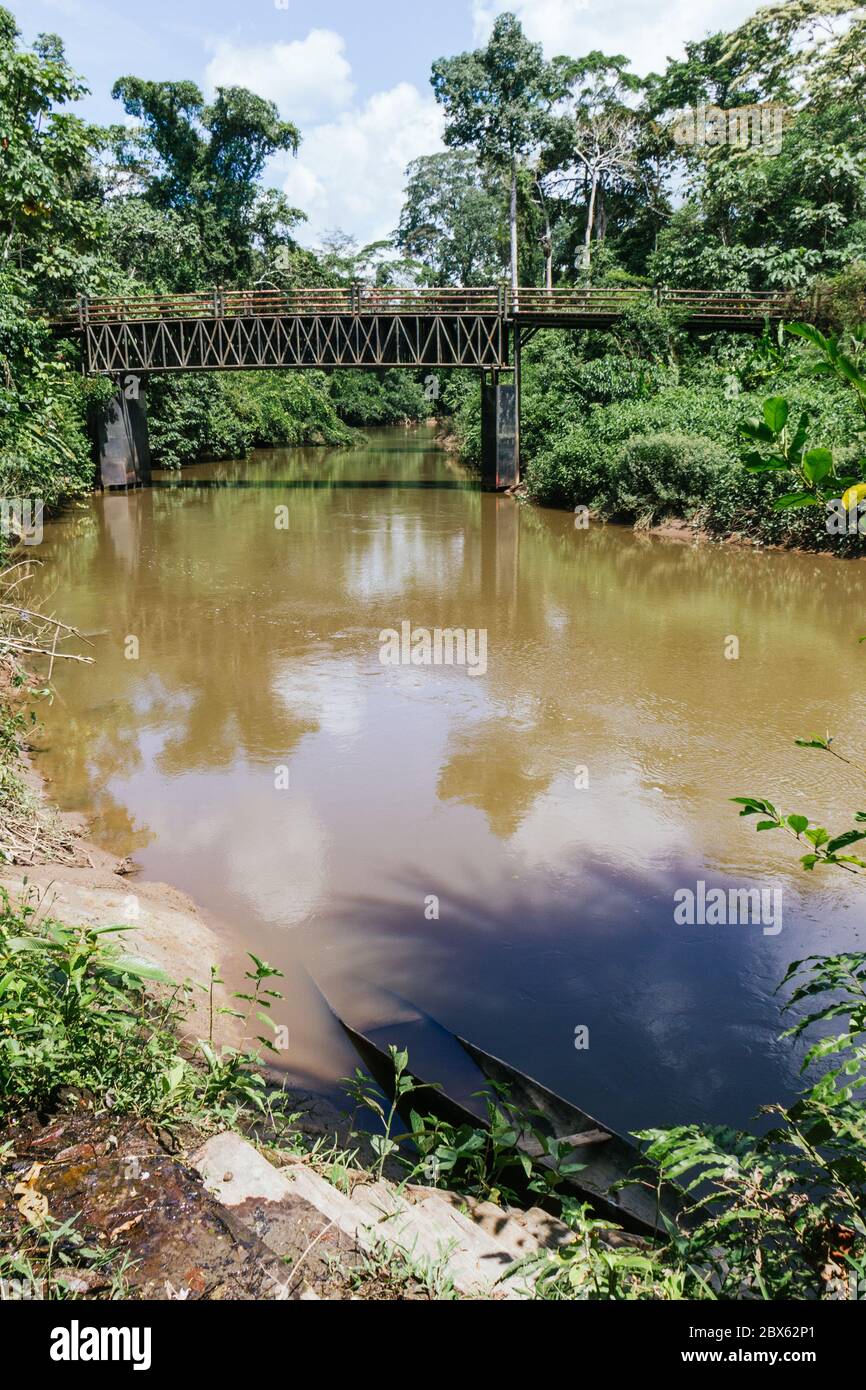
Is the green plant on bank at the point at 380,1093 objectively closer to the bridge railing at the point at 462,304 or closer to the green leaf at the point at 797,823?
the green leaf at the point at 797,823

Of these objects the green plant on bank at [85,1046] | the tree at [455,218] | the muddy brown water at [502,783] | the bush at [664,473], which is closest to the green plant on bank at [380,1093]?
the muddy brown water at [502,783]

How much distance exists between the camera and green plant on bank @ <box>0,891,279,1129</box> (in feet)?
10.1

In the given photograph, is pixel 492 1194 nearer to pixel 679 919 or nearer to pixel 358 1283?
pixel 358 1283

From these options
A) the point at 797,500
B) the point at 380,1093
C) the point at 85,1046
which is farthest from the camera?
the point at 380,1093

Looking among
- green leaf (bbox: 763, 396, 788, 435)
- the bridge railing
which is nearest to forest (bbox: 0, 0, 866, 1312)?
green leaf (bbox: 763, 396, 788, 435)

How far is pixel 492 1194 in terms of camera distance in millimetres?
3768

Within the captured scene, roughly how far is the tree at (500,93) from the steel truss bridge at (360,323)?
46.0ft

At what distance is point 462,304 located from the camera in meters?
27.6

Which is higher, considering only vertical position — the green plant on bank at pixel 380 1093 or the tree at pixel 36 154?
the tree at pixel 36 154

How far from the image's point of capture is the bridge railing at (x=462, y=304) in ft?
90.3

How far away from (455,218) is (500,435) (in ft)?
112

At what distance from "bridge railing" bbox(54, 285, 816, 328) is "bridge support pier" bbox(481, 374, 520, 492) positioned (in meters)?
2.28

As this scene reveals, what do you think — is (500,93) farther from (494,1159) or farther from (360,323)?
(494,1159)

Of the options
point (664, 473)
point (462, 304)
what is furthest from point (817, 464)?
point (462, 304)
